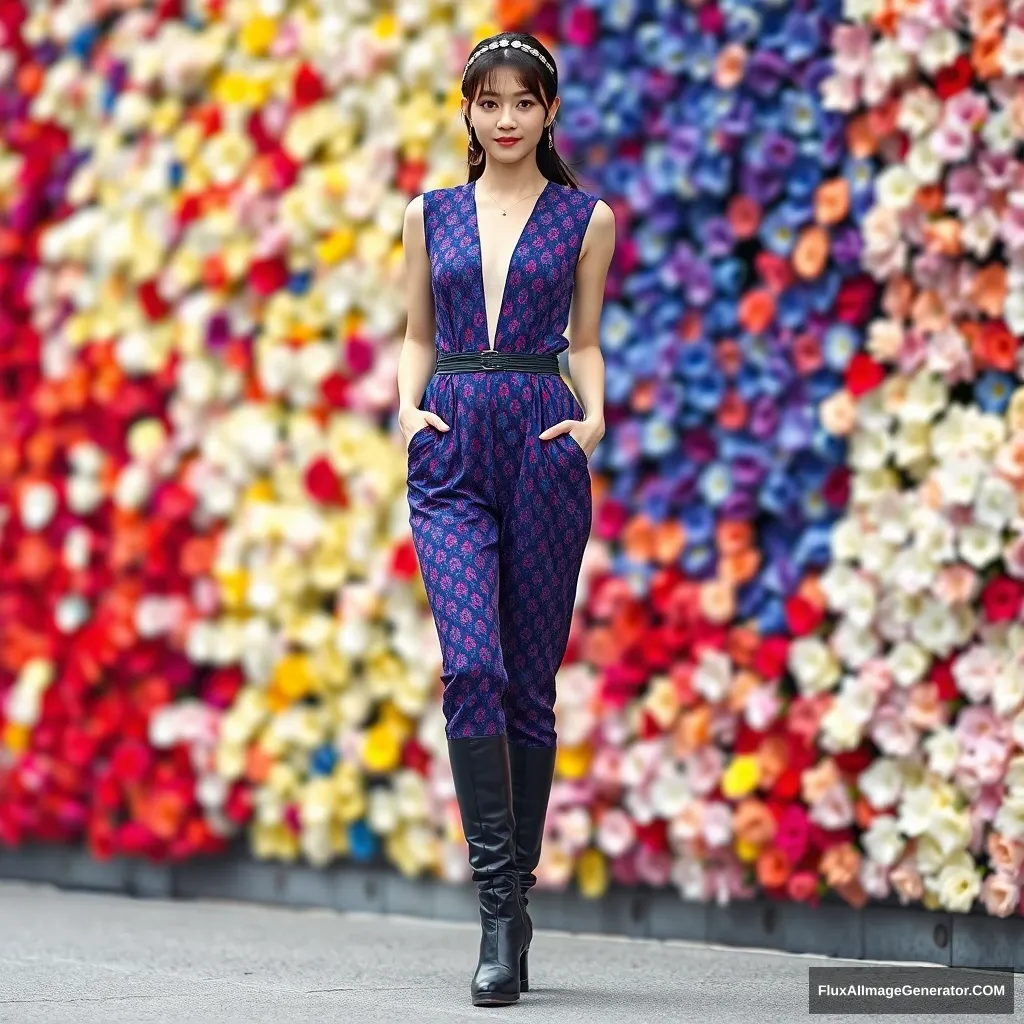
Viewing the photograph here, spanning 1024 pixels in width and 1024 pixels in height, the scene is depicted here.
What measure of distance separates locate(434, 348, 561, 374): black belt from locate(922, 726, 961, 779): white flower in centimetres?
114

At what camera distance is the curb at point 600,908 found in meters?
4.36

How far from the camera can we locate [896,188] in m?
4.48

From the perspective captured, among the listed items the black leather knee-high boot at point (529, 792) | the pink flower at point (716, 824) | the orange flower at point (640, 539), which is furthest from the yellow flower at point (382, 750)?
the black leather knee-high boot at point (529, 792)

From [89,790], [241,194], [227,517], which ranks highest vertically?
[241,194]

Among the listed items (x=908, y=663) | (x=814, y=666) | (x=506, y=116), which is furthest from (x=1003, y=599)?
(x=506, y=116)

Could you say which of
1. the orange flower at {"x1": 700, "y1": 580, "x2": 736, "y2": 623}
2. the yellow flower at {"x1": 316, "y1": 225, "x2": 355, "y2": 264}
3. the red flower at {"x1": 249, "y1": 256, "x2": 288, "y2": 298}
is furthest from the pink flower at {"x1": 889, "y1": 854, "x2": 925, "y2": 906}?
the red flower at {"x1": 249, "y1": 256, "x2": 288, "y2": 298}

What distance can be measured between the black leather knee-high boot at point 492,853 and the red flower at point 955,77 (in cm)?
168

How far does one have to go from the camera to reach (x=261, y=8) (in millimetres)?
5816

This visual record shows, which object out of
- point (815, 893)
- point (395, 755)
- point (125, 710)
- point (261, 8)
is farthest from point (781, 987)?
point (261, 8)

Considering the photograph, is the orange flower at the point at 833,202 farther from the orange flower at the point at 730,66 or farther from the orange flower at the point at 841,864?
the orange flower at the point at 841,864

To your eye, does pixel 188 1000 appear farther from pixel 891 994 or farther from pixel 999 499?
pixel 999 499

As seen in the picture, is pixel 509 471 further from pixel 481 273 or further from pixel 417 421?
pixel 481 273

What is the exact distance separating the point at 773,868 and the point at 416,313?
1.51m

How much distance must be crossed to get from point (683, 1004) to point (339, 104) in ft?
9.35
